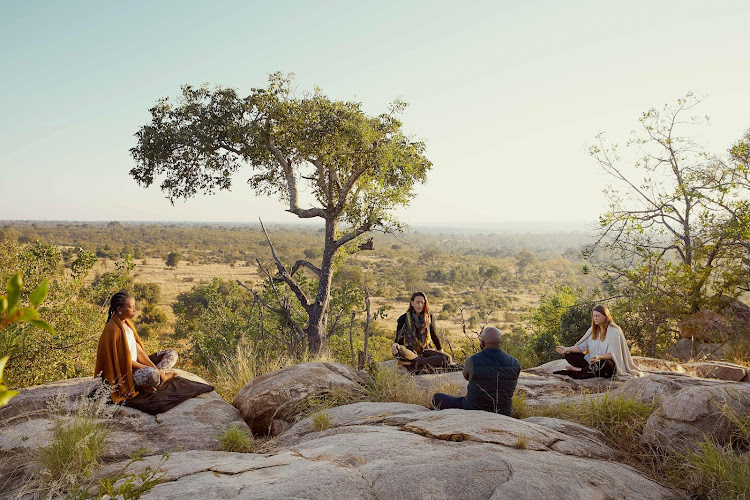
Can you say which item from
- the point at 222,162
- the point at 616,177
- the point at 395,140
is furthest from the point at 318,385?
the point at 616,177

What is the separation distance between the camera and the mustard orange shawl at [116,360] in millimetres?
5246

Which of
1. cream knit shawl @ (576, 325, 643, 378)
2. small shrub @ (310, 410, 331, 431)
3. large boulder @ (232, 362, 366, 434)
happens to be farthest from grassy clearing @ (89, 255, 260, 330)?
cream knit shawl @ (576, 325, 643, 378)

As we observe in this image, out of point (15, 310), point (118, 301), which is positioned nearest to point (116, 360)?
point (118, 301)

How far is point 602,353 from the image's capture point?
6.71 metres

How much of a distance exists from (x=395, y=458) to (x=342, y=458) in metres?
0.39

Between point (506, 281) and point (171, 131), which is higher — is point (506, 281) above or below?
below

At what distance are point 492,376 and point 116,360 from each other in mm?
4130

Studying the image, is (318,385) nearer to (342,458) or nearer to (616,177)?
(342,458)

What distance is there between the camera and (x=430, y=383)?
6.44 m

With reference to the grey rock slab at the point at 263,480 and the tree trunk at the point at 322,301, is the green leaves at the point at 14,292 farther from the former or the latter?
the tree trunk at the point at 322,301

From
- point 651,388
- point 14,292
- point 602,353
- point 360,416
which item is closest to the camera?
point 14,292

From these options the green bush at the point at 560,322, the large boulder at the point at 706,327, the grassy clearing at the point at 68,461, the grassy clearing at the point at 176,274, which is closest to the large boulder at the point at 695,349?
the large boulder at the point at 706,327

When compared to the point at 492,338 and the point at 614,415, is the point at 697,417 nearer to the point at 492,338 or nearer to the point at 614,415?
the point at 614,415

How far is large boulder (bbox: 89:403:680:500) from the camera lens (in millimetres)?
2816
